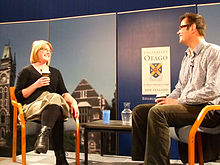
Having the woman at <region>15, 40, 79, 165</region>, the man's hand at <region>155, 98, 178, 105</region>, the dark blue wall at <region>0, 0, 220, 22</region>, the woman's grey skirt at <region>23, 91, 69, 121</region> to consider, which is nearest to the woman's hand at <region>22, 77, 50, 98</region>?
the woman at <region>15, 40, 79, 165</region>

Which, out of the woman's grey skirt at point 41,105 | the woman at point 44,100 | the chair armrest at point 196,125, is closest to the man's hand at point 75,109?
the woman at point 44,100

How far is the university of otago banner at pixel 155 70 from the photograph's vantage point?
3.88 metres

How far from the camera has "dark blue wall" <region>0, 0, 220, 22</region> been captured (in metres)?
4.16

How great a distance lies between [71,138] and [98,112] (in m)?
0.58

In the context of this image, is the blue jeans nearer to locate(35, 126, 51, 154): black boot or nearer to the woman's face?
locate(35, 126, 51, 154): black boot

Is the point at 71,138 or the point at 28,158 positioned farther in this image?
the point at 71,138

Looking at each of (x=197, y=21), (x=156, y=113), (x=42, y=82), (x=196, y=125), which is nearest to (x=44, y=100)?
(x=42, y=82)

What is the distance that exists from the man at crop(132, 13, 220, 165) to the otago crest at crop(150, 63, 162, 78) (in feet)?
4.02

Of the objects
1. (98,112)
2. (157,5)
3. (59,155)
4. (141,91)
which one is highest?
(157,5)

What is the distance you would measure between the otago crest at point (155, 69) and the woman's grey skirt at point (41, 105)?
153 centimetres

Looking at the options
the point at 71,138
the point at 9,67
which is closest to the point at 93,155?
the point at 71,138

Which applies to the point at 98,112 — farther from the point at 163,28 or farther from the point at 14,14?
the point at 14,14

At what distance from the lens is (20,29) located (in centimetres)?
444

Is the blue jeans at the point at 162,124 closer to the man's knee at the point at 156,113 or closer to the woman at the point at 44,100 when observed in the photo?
the man's knee at the point at 156,113
